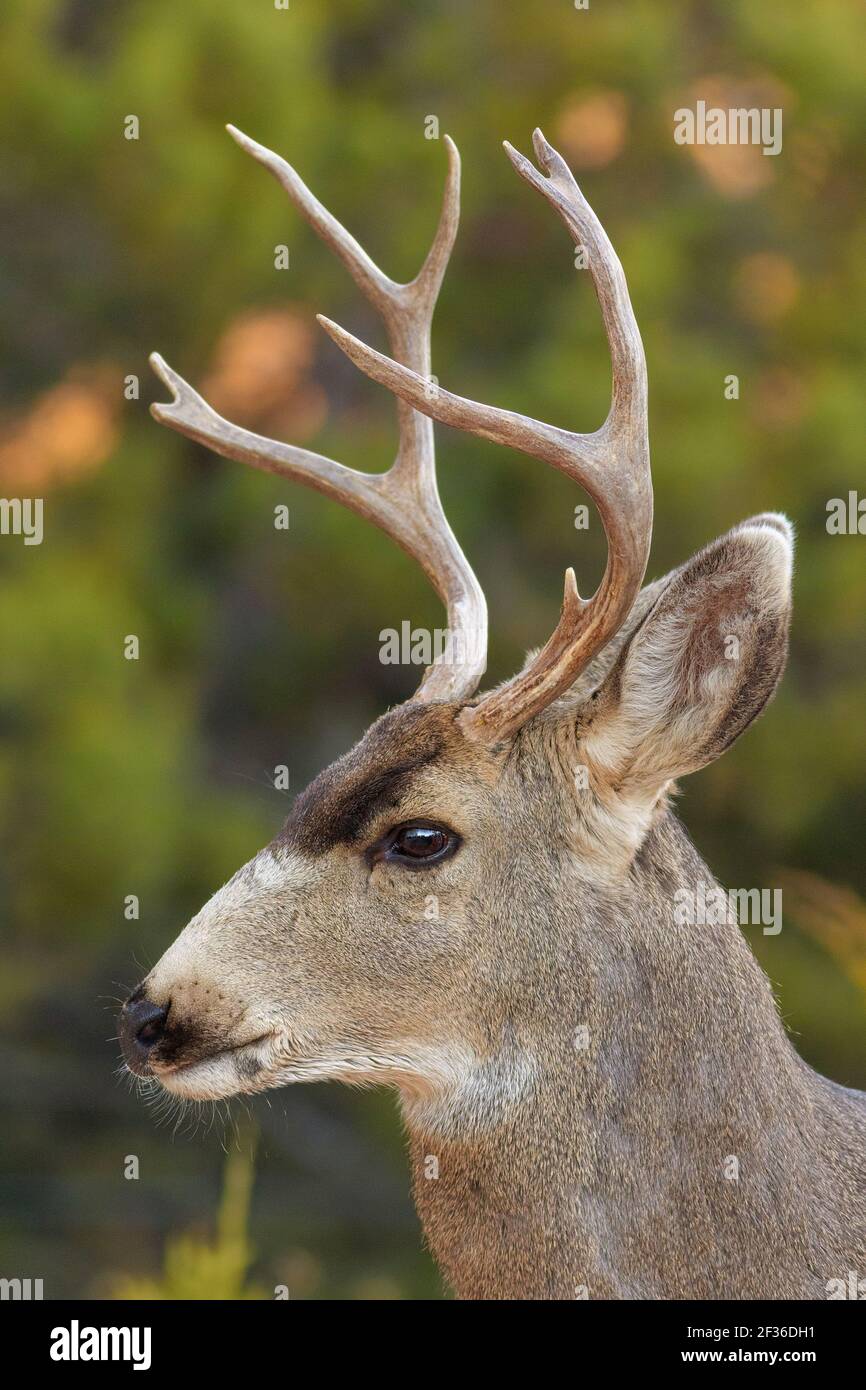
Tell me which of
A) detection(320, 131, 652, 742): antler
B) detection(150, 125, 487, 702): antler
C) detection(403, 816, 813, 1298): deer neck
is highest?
detection(150, 125, 487, 702): antler

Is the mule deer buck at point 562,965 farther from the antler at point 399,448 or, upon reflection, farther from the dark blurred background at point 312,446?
the dark blurred background at point 312,446

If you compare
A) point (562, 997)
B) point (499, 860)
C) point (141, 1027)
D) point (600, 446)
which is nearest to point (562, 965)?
point (562, 997)

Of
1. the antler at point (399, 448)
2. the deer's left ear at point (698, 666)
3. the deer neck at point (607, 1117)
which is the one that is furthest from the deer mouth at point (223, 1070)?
the antler at point (399, 448)

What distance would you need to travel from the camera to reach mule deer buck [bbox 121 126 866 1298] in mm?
3227

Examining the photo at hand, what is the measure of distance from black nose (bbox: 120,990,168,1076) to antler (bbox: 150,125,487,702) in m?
1.11

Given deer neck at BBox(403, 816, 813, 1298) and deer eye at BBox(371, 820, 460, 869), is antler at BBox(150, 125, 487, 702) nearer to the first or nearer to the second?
deer eye at BBox(371, 820, 460, 869)

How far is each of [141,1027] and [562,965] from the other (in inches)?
29.2

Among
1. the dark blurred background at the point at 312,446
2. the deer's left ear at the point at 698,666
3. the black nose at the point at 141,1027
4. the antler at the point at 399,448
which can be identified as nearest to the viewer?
the deer's left ear at the point at 698,666

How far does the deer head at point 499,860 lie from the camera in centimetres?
327

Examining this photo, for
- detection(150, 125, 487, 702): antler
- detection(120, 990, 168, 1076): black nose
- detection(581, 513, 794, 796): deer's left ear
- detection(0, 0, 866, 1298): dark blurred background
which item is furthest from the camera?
detection(0, 0, 866, 1298): dark blurred background

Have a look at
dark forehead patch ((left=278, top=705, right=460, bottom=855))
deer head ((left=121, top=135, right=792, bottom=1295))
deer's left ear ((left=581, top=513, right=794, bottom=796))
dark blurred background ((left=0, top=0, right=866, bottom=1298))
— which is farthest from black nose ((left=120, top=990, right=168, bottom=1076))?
dark blurred background ((left=0, top=0, right=866, bottom=1298))

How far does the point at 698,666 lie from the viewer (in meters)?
3.29

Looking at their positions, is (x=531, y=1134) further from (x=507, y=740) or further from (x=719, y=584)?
(x=719, y=584)

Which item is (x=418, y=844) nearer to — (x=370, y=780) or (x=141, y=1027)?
(x=370, y=780)
